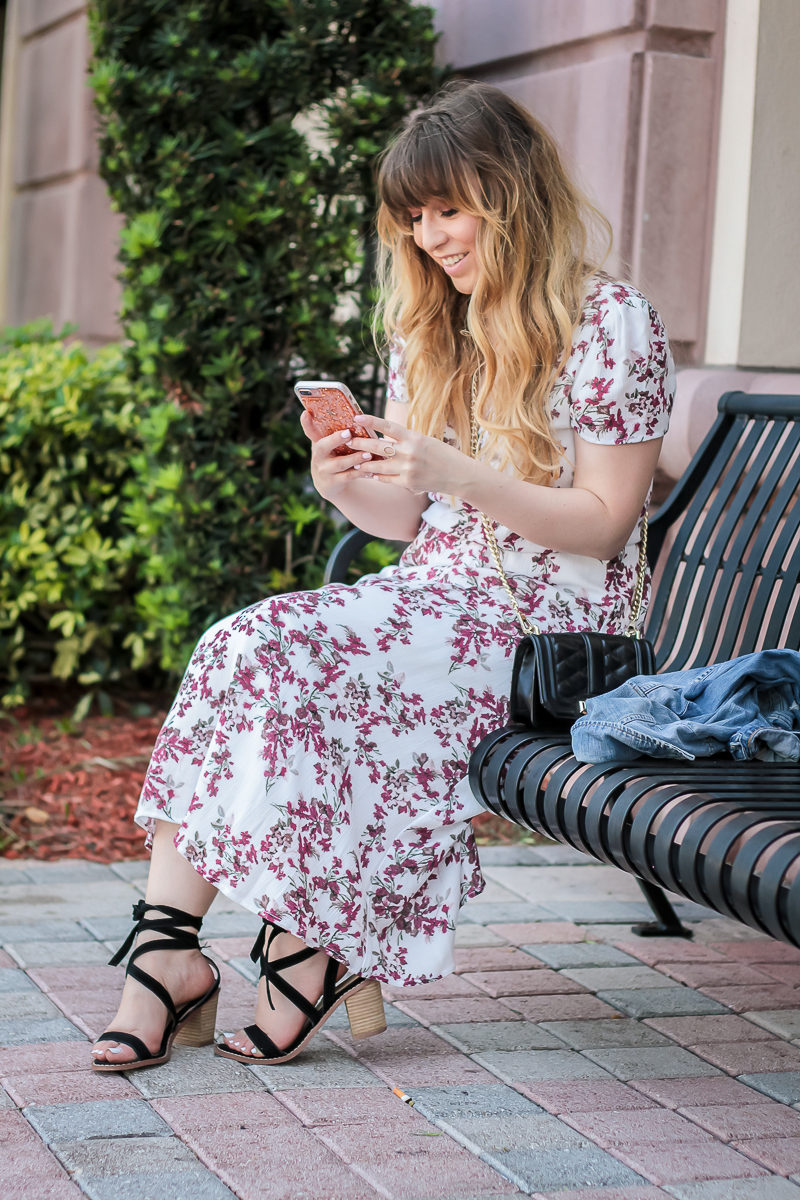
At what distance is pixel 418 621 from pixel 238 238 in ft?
7.39

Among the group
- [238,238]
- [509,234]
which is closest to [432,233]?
[509,234]

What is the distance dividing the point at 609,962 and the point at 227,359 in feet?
7.34

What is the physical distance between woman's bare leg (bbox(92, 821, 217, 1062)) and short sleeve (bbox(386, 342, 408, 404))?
1.05 metres

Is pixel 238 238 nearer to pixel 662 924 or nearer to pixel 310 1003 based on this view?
pixel 662 924

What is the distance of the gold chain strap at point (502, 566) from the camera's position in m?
2.67

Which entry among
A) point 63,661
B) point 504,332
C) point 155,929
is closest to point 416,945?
point 155,929

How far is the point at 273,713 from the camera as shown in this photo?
2.36m

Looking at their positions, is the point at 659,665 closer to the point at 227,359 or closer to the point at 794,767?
the point at 794,767

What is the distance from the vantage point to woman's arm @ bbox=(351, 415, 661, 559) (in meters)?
2.54

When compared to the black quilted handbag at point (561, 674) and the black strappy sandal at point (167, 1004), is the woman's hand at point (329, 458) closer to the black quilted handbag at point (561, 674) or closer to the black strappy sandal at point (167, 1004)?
the black quilted handbag at point (561, 674)

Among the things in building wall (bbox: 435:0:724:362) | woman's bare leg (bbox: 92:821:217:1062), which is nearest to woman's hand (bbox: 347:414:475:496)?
woman's bare leg (bbox: 92:821:217:1062)

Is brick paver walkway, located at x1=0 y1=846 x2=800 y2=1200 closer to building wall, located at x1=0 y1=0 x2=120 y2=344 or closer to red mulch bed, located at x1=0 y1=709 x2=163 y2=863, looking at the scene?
red mulch bed, located at x1=0 y1=709 x2=163 y2=863

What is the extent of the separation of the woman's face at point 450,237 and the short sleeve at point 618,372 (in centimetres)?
24

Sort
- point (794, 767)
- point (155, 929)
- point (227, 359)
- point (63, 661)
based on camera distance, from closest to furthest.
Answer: point (794, 767) < point (155, 929) < point (227, 359) < point (63, 661)
